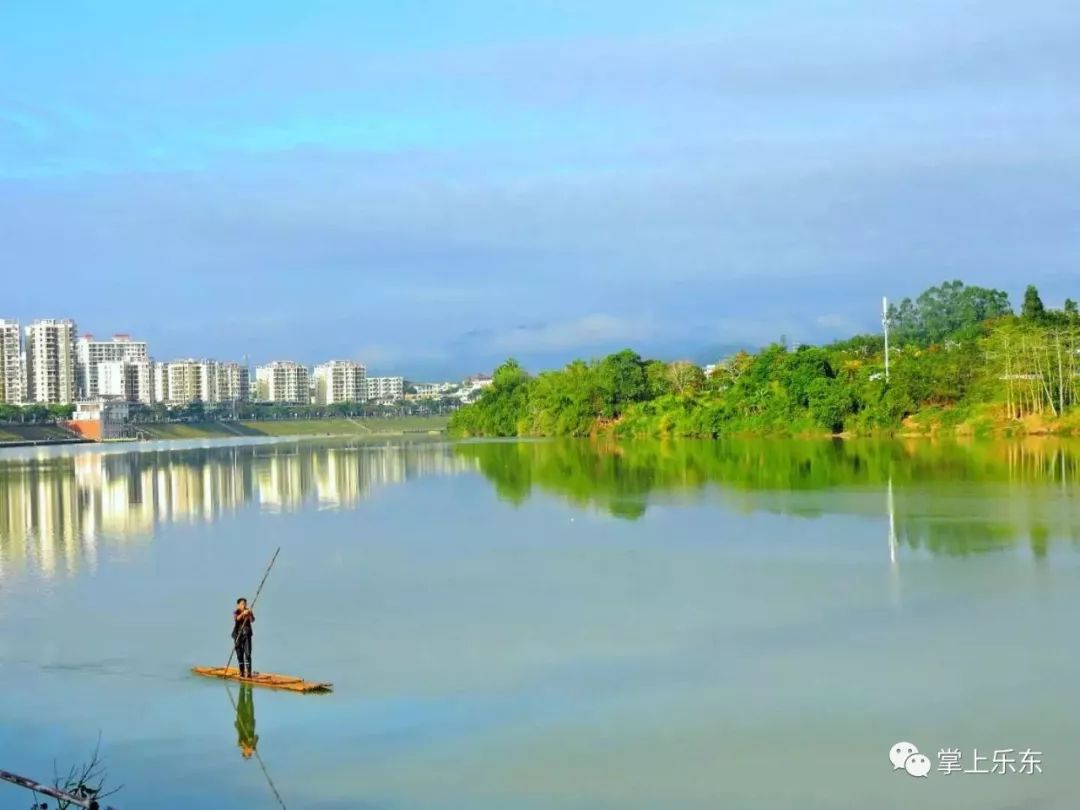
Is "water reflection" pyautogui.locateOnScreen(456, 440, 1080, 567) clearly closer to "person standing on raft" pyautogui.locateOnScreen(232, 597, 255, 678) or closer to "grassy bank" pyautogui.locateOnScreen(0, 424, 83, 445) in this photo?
"person standing on raft" pyautogui.locateOnScreen(232, 597, 255, 678)

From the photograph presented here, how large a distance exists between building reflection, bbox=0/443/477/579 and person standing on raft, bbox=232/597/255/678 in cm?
778

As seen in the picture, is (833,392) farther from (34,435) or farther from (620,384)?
(34,435)

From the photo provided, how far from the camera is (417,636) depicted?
1287 cm

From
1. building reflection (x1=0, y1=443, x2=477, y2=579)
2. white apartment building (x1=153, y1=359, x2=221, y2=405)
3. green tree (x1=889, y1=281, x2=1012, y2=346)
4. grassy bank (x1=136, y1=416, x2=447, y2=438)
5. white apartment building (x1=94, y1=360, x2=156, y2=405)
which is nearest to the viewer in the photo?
building reflection (x1=0, y1=443, x2=477, y2=579)

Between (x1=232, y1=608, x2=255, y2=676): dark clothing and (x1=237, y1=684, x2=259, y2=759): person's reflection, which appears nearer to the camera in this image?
(x1=237, y1=684, x2=259, y2=759): person's reflection

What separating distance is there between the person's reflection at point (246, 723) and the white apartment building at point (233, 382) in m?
163

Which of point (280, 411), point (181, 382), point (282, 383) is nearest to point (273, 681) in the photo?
point (280, 411)

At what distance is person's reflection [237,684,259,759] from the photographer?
9.27 metres

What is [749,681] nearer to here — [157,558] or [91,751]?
[91,751]

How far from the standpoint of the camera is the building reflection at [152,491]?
71.5 ft

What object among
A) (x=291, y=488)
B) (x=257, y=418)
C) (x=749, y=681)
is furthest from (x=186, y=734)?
(x=257, y=418)

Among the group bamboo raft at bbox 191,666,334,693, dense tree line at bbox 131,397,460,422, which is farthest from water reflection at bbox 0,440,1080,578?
dense tree line at bbox 131,397,460,422

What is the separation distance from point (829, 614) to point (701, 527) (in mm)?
7984

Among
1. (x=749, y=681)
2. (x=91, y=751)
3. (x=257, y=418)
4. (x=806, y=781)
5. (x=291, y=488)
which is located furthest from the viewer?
(x=257, y=418)
